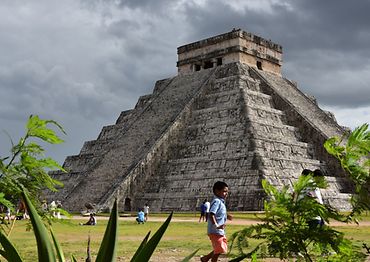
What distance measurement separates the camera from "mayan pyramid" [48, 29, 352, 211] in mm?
21672

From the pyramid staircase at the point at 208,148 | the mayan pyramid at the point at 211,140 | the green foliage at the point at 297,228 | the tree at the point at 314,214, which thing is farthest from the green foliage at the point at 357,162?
the pyramid staircase at the point at 208,148

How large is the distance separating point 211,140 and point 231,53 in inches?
260

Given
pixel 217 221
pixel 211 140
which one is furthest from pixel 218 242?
pixel 211 140

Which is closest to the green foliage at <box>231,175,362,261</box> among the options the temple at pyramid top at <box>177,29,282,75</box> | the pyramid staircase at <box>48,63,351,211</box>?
the pyramid staircase at <box>48,63,351,211</box>

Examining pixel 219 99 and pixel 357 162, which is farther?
pixel 219 99

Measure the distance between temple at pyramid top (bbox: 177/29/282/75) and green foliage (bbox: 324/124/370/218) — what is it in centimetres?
2581

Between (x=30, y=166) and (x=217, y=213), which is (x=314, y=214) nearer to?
(x=30, y=166)

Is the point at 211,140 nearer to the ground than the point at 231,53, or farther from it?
nearer to the ground

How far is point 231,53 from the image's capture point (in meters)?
28.3

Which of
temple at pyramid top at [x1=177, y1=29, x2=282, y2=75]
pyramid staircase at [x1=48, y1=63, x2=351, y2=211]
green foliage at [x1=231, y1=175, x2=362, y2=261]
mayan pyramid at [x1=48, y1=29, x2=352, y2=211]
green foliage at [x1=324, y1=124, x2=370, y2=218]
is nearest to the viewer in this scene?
green foliage at [x1=324, y1=124, x2=370, y2=218]

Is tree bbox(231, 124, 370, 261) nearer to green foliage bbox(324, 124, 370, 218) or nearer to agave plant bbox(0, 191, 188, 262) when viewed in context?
green foliage bbox(324, 124, 370, 218)

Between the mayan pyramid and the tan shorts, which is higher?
the mayan pyramid

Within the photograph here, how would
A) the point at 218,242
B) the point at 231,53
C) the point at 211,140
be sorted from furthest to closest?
the point at 231,53 < the point at 211,140 < the point at 218,242

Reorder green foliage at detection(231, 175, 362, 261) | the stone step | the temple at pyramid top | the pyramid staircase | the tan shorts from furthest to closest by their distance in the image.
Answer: the temple at pyramid top → the stone step → the pyramid staircase → the tan shorts → green foliage at detection(231, 175, 362, 261)
